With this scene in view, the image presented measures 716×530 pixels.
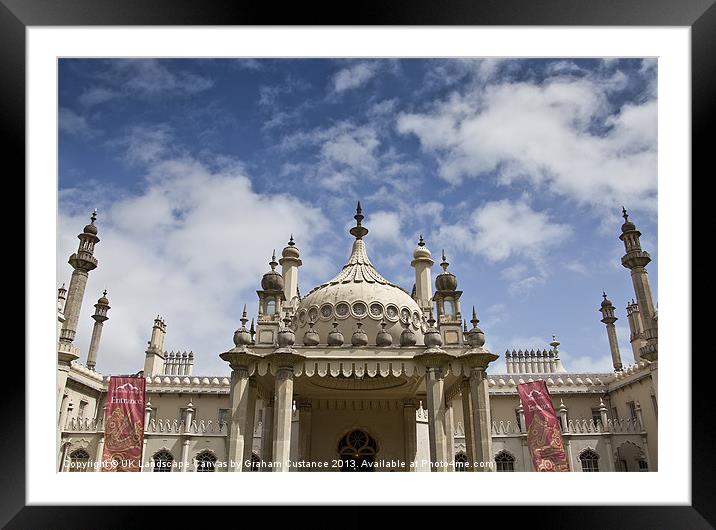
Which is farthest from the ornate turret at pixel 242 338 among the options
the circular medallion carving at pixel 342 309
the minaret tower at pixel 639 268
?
the minaret tower at pixel 639 268

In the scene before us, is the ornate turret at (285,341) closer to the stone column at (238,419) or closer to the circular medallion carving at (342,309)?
the stone column at (238,419)

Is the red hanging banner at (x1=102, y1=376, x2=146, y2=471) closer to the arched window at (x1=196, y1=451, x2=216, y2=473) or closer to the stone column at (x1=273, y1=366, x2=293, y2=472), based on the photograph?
the arched window at (x1=196, y1=451, x2=216, y2=473)

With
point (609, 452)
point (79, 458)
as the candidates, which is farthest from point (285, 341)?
point (609, 452)

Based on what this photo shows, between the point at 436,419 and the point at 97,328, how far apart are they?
32894 millimetres

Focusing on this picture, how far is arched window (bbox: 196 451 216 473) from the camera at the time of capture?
2747cm

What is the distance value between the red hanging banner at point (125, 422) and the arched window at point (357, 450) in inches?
345

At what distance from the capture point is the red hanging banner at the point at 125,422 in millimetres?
20266

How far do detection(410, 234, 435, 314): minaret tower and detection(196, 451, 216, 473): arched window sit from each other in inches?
590

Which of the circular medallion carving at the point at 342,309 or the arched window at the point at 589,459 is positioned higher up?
the circular medallion carving at the point at 342,309

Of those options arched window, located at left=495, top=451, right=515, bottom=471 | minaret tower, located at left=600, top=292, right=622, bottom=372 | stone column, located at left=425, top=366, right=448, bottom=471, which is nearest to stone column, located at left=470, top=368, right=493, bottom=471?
stone column, located at left=425, top=366, right=448, bottom=471
